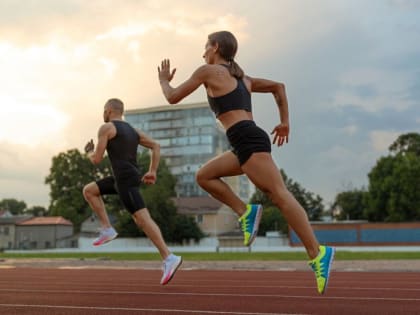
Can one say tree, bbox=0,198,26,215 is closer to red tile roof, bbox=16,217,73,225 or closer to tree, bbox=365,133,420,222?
red tile roof, bbox=16,217,73,225

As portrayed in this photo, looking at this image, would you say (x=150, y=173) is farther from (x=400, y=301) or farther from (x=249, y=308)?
(x=400, y=301)

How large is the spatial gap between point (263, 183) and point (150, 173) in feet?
10.2

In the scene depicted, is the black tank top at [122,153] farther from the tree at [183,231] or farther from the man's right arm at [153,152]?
the tree at [183,231]

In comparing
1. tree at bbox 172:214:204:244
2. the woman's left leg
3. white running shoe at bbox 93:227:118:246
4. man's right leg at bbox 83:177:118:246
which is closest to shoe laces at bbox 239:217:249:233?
the woman's left leg

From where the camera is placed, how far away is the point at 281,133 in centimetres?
493

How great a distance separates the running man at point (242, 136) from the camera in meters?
4.39

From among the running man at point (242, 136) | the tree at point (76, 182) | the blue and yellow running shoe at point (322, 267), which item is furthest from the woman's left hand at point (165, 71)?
the tree at point (76, 182)

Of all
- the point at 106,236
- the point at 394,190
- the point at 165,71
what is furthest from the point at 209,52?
the point at 394,190

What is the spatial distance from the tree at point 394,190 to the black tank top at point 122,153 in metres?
57.3

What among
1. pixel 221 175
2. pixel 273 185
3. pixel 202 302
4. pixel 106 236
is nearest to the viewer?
pixel 273 185

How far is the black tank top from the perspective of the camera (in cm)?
680

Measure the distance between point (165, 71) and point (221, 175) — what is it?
40.4 inches

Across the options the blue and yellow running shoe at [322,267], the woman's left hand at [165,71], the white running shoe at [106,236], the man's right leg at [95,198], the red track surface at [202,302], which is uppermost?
the woman's left hand at [165,71]

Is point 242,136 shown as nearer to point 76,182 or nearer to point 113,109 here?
point 113,109
